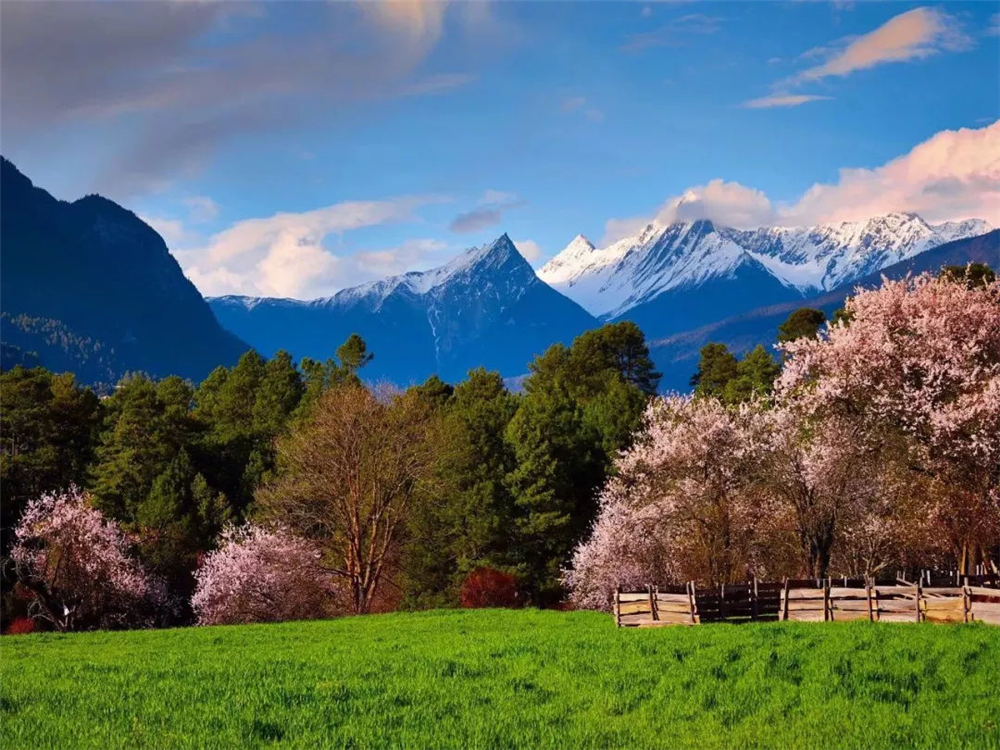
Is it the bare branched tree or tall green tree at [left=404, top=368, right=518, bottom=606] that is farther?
tall green tree at [left=404, top=368, right=518, bottom=606]

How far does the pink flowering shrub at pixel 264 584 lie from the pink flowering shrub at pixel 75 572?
28.2 ft

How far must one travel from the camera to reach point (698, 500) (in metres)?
45.9

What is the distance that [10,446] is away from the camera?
266 ft

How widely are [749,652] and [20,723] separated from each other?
13.8 m

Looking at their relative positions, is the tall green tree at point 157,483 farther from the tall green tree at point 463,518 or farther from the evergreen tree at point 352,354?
the tall green tree at point 463,518

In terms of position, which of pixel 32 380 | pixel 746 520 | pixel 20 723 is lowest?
pixel 20 723

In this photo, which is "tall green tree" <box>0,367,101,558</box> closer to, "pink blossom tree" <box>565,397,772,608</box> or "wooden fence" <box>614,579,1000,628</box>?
"pink blossom tree" <box>565,397,772,608</box>

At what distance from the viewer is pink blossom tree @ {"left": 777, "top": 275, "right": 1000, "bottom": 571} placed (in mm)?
37500

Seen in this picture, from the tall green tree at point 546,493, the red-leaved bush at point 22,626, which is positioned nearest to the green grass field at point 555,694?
the red-leaved bush at point 22,626

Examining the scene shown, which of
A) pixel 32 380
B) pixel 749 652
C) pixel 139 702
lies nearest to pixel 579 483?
pixel 32 380

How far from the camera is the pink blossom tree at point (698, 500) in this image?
1786 inches

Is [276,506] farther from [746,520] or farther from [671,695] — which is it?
[671,695]

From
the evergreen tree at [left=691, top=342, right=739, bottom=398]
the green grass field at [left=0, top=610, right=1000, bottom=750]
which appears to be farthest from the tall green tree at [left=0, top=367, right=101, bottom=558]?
the green grass field at [left=0, top=610, right=1000, bottom=750]

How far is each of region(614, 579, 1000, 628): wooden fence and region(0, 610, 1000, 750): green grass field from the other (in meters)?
2.34
